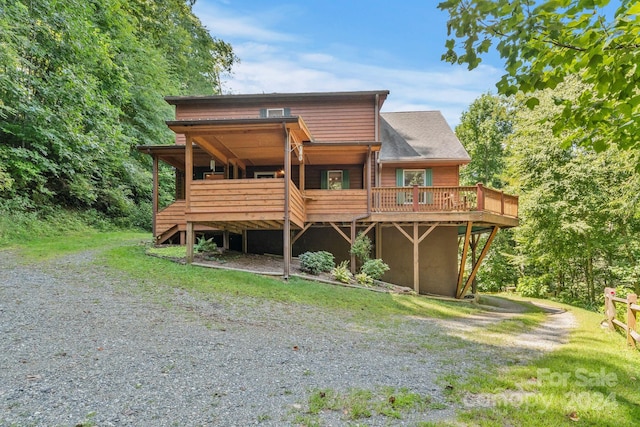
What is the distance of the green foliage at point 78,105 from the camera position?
475 inches

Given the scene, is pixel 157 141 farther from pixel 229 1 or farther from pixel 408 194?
pixel 408 194

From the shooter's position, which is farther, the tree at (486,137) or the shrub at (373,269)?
the tree at (486,137)

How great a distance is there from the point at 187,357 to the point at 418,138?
565 inches

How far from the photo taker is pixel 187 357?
445 cm

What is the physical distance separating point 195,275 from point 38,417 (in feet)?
20.6

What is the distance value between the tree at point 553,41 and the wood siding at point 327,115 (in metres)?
11.4

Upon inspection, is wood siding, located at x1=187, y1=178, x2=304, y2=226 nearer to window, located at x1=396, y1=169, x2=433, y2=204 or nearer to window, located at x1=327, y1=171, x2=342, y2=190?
window, located at x1=327, y1=171, x2=342, y2=190

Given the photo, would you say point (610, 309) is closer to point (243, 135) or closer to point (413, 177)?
point (413, 177)

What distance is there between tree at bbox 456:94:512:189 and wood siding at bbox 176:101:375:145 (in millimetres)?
16627

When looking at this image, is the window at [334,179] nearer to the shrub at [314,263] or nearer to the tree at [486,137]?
the shrub at [314,263]

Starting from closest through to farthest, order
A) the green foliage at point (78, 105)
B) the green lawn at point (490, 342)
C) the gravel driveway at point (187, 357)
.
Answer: the gravel driveway at point (187, 357) < the green lawn at point (490, 342) < the green foliage at point (78, 105)

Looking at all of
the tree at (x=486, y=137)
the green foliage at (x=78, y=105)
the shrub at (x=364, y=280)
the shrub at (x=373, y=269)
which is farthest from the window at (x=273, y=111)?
the tree at (x=486, y=137)

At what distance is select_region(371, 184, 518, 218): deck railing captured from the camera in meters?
12.4

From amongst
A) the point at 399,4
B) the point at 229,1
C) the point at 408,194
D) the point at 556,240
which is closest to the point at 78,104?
the point at 229,1
